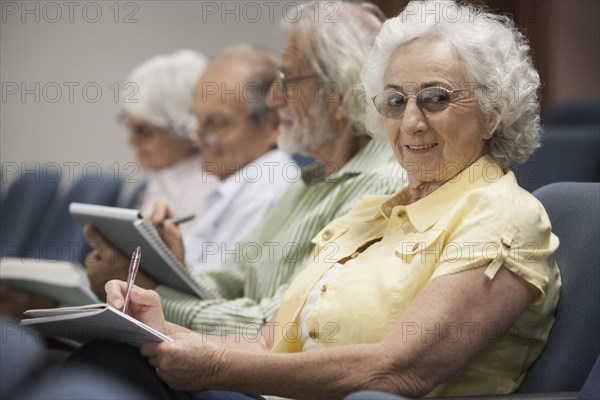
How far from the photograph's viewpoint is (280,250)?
238 centimetres

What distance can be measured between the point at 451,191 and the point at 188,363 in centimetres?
57

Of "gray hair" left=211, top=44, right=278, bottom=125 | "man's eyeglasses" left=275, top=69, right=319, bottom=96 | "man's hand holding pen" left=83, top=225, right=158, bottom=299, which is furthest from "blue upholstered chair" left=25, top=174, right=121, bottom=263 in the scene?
"man's eyeglasses" left=275, top=69, right=319, bottom=96

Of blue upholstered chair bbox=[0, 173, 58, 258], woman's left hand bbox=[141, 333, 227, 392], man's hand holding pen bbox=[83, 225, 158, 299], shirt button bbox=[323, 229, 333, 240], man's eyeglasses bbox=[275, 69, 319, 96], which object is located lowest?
blue upholstered chair bbox=[0, 173, 58, 258]

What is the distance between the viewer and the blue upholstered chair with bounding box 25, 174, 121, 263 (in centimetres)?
394

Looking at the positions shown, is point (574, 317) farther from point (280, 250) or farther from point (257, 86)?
point (257, 86)

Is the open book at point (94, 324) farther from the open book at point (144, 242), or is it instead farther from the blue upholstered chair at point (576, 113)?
the blue upholstered chair at point (576, 113)

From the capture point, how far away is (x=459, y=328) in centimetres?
154

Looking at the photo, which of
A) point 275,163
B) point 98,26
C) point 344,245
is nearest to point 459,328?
point 344,245

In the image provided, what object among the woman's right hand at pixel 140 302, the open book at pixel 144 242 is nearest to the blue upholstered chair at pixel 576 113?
the open book at pixel 144 242

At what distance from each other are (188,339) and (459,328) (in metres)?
0.46

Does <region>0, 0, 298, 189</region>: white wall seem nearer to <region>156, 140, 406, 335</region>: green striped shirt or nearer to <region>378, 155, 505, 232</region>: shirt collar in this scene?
<region>156, 140, 406, 335</region>: green striped shirt

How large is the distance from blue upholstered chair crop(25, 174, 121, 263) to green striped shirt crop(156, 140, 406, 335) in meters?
1.49

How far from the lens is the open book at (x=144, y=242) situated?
231cm

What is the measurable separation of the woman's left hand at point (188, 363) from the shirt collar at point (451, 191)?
44 cm
